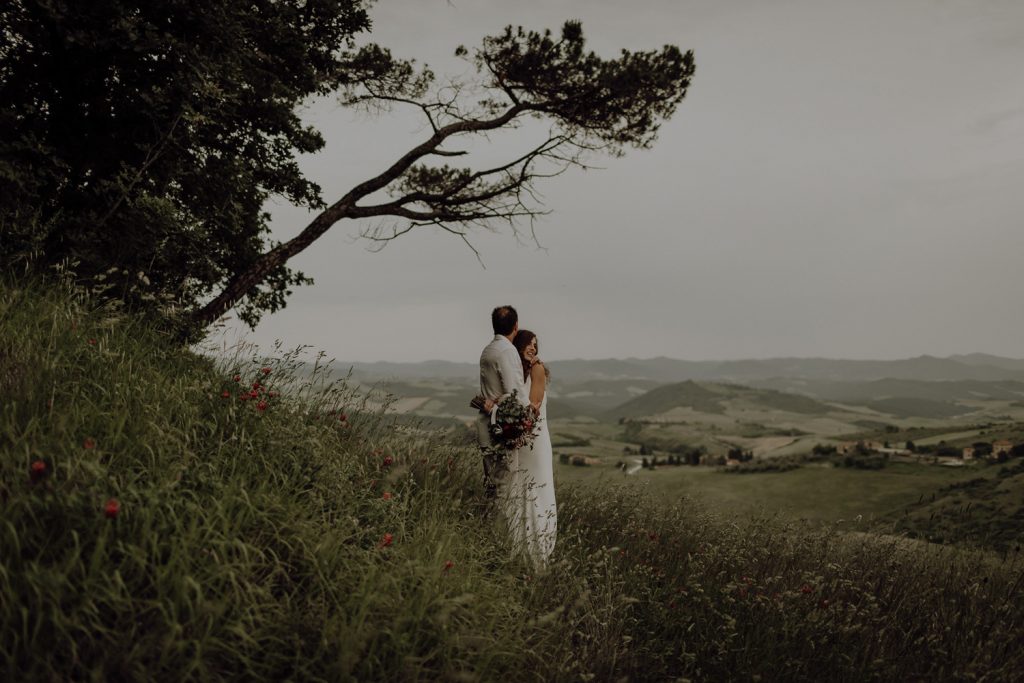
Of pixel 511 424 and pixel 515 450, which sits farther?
pixel 515 450

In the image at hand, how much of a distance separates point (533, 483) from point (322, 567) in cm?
272

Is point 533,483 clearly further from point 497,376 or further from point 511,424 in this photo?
point 497,376

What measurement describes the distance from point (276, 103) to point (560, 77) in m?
5.80

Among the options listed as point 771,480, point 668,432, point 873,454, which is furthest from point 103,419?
point 668,432

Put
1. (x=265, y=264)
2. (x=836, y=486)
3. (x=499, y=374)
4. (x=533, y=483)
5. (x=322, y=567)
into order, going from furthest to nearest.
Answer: (x=836, y=486), (x=265, y=264), (x=499, y=374), (x=533, y=483), (x=322, y=567)

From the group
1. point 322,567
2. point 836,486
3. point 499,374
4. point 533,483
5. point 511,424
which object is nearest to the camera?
point 322,567

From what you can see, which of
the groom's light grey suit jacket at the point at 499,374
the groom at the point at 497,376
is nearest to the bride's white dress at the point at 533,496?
the groom at the point at 497,376

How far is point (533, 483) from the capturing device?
553 centimetres

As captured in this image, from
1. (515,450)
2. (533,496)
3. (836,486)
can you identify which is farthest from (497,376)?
(836,486)

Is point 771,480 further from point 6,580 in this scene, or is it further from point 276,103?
point 6,580

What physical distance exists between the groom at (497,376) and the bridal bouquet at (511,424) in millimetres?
126

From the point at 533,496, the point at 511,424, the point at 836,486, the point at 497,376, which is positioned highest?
the point at 497,376

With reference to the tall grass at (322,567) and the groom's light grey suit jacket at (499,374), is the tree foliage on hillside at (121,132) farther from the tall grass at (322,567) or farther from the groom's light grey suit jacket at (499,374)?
the groom's light grey suit jacket at (499,374)

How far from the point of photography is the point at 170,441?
12.0 feet
